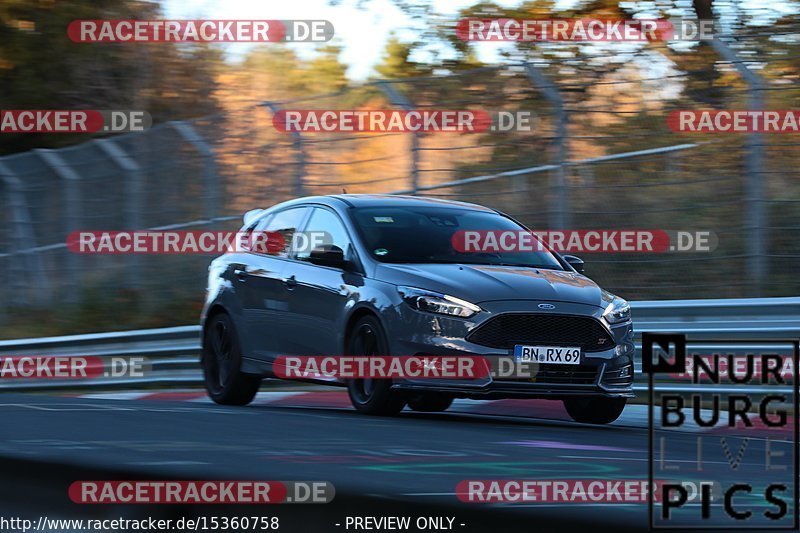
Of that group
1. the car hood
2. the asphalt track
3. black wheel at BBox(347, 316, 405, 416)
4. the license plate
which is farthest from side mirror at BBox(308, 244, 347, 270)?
the license plate

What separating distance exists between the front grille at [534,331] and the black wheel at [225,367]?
2719 mm

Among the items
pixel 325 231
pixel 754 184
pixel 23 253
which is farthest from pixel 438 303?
pixel 23 253

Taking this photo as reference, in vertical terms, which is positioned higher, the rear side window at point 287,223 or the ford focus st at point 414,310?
the rear side window at point 287,223

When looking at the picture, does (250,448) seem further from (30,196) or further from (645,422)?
(30,196)

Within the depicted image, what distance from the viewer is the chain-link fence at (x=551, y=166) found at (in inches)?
481

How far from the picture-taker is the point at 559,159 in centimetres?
1357

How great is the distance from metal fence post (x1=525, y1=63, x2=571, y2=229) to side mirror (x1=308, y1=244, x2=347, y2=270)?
3611 millimetres

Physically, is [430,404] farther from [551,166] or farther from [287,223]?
[551,166]

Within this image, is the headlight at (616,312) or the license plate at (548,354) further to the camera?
the headlight at (616,312)

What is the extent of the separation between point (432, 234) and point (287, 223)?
4.73 ft

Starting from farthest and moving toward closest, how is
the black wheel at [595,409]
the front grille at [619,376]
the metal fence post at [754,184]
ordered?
1. the metal fence post at [754,184]
2. the black wheel at [595,409]
3. the front grille at [619,376]

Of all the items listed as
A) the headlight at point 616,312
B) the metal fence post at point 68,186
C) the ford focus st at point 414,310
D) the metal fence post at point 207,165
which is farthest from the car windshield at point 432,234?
the metal fence post at point 68,186

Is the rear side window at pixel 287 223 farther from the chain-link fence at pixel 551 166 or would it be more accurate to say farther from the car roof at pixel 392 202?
the chain-link fence at pixel 551 166

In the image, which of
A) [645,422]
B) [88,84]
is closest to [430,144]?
[645,422]
